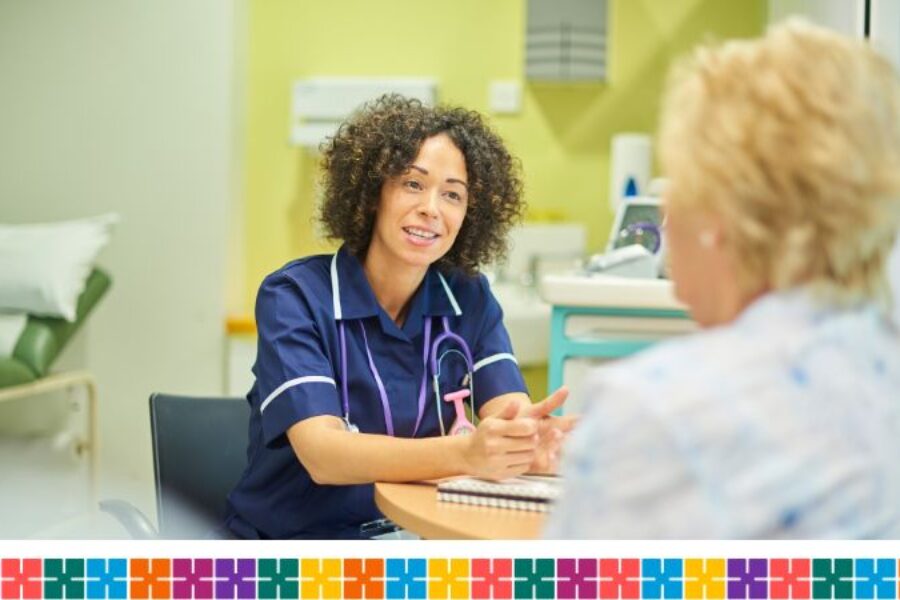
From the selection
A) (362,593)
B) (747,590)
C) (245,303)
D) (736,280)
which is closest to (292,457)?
(362,593)

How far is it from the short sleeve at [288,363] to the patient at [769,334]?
78cm

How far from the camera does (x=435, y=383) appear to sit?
1.70 meters

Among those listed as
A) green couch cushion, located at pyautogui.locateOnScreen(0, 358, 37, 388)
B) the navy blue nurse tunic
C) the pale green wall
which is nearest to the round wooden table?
the navy blue nurse tunic

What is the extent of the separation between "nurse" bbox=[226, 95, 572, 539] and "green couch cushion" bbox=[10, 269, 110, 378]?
5.76ft

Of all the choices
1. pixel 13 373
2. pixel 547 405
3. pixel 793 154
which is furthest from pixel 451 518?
pixel 13 373

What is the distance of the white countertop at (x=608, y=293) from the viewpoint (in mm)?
2252

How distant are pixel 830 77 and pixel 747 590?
16.6 inches

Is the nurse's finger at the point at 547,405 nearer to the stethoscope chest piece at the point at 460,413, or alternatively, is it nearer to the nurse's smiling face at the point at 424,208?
the stethoscope chest piece at the point at 460,413

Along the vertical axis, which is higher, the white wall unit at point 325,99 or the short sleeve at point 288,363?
the white wall unit at point 325,99

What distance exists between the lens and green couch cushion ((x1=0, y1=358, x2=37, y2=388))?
10.7 feet

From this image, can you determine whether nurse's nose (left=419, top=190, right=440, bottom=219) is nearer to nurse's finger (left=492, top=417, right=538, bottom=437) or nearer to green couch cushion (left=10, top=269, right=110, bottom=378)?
nurse's finger (left=492, top=417, right=538, bottom=437)

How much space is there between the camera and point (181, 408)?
1.89 metres

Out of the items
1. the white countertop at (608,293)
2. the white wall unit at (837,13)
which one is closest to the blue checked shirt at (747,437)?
the white countertop at (608,293)

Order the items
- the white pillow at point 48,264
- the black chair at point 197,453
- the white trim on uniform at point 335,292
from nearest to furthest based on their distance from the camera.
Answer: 1. the white trim on uniform at point 335,292
2. the black chair at point 197,453
3. the white pillow at point 48,264
